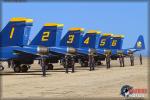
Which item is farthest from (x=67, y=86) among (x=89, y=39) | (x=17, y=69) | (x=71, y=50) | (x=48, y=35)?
(x=89, y=39)

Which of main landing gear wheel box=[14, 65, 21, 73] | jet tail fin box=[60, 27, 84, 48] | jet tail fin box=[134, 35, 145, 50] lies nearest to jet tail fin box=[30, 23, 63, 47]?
main landing gear wheel box=[14, 65, 21, 73]

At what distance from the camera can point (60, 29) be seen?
4569cm

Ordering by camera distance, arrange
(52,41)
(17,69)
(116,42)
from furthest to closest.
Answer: (116,42), (52,41), (17,69)

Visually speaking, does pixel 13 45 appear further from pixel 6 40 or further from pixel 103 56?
pixel 103 56

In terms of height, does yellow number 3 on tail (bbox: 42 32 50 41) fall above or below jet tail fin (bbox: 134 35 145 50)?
above

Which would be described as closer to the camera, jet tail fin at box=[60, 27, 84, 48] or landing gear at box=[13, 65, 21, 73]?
landing gear at box=[13, 65, 21, 73]

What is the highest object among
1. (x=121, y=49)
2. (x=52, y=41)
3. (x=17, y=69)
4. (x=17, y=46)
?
(x=52, y=41)

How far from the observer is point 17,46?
37.5 metres

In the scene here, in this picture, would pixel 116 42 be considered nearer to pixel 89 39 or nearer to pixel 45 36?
pixel 89 39

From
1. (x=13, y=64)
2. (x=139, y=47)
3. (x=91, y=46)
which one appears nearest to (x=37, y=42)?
(x=13, y=64)

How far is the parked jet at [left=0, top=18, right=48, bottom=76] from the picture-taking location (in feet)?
120

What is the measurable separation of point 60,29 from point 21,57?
9.55m

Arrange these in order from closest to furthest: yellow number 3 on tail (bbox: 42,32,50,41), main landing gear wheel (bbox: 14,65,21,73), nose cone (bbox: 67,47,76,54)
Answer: main landing gear wheel (bbox: 14,65,21,73), yellow number 3 on tail (bbox: 42,32,50,41), nose cone (bbox: 67,47,76,54)

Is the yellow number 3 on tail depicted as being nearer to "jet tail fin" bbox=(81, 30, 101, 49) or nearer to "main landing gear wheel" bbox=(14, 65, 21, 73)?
"main landing gear wheel" bbox=(14, 65, 21, 73)
